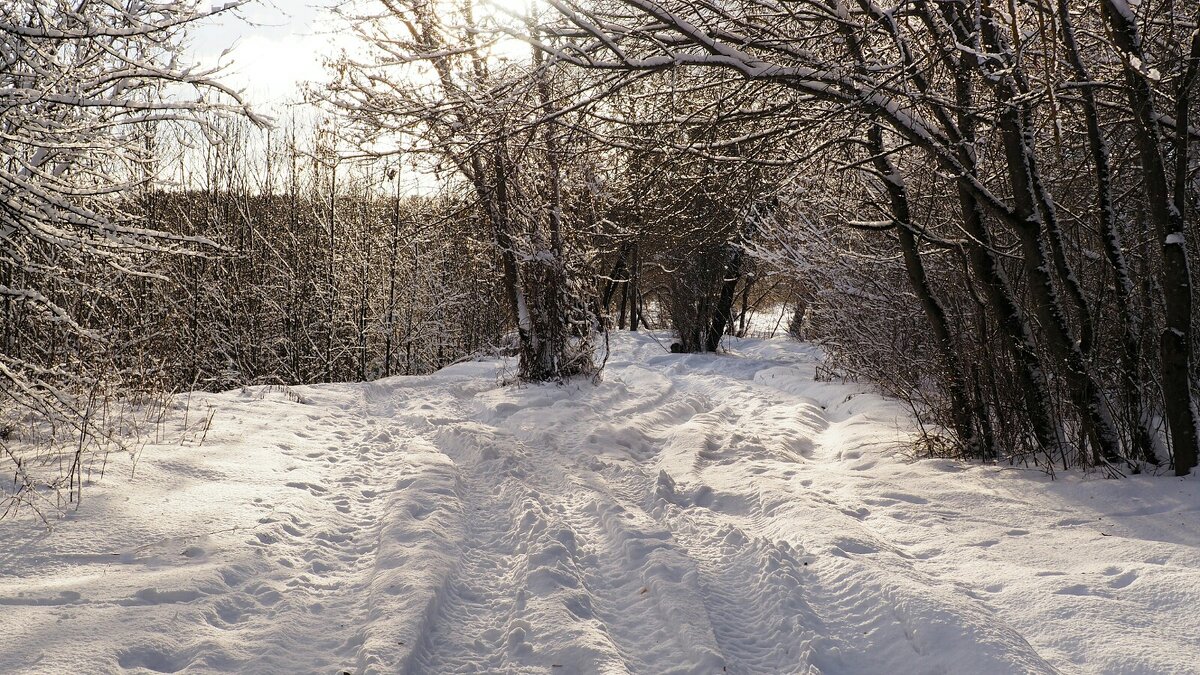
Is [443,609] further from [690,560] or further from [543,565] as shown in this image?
[690,560]

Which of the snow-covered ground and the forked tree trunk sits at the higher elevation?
the forked tree trunk

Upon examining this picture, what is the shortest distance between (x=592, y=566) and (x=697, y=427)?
4.46 m

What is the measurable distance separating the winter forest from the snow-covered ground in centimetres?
3

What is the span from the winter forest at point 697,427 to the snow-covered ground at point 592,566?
0.03 m

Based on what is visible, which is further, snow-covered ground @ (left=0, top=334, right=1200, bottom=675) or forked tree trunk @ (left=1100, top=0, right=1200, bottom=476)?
forked tree trunk @ (left=1100, top=0, right=1200, bottom=476)

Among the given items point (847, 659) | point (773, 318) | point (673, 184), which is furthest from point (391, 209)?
point (773, 318)

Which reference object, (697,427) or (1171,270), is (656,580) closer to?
(1171,270)

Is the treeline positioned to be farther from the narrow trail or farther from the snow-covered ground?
the narrow trail

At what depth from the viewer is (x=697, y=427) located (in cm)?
866

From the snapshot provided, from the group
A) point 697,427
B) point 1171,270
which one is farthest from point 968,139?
point 697,427

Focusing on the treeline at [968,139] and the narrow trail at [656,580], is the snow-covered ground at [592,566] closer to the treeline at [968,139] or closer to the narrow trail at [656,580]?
the narrow trail at [656,580]

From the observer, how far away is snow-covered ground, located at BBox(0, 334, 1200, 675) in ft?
10.5

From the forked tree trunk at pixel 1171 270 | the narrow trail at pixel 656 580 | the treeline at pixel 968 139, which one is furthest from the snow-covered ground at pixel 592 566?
the treeline at pixel 968 139

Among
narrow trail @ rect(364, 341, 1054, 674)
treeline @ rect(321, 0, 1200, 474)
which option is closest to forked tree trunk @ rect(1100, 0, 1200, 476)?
treeline @ rect(321, 0, 1200, 474)
